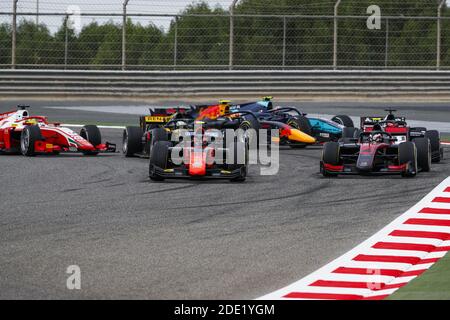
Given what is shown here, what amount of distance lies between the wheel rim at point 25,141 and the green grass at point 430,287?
1152 centimetres

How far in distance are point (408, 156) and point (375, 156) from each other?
0.59 meters

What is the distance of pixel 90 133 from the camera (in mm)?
19375

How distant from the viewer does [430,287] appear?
780 cm

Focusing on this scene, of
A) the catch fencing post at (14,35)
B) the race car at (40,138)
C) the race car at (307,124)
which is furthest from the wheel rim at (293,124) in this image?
the catch fencing post at (14,35)

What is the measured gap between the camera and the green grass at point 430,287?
24.4 ft

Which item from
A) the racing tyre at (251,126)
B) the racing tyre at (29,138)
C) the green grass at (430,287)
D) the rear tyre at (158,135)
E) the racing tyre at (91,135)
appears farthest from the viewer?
the racing tyre at (251,126)

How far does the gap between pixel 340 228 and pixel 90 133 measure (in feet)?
30.6

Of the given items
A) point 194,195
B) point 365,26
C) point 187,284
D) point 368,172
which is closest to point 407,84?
point 365,26

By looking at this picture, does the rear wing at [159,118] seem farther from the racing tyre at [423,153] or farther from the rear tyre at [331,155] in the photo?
the racing tyre at [423,153]

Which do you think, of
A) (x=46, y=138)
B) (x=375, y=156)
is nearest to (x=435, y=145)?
(x=375, y=156)

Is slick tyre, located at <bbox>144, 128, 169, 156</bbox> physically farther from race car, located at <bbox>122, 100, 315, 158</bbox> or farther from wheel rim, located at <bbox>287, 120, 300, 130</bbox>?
wheel rim, located at <bbox>287, 120, 300, 130</bbox>

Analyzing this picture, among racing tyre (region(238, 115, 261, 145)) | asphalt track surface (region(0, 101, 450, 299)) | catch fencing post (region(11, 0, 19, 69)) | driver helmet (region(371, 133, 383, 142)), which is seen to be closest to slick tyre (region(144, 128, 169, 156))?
asphalt track surface (region(0, 101, 450, 299))

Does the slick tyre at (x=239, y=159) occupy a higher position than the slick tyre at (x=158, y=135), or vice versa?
the slick tyre at (x=158, y=135)

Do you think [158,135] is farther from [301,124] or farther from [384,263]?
[384,263]
